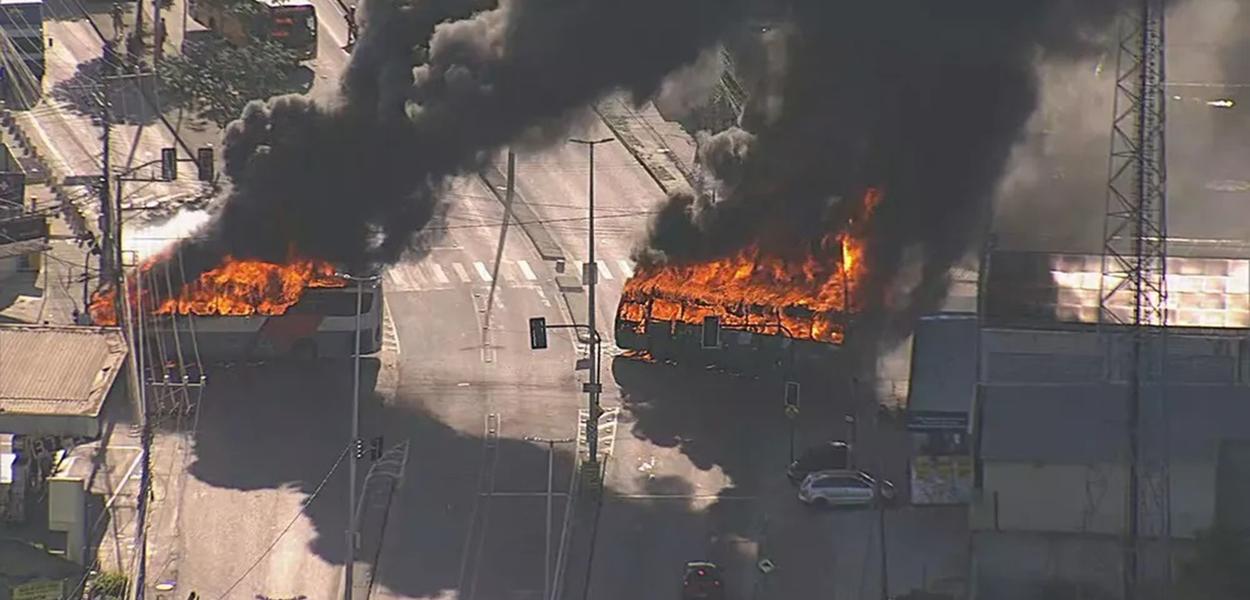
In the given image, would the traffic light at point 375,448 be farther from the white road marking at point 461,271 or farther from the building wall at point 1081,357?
the building wall at point 1081,357

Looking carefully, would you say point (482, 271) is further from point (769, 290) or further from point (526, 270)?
point (769, 290)

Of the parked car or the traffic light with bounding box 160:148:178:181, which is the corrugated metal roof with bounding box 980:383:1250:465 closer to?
the parked car

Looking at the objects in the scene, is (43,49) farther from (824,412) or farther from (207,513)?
(824,412)

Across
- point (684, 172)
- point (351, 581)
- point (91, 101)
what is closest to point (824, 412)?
point (351, 581)

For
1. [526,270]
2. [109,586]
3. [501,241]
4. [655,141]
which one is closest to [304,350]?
[526,270]

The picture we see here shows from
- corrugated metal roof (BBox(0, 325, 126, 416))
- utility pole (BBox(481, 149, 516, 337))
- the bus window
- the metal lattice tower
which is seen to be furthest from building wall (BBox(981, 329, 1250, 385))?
the bus window

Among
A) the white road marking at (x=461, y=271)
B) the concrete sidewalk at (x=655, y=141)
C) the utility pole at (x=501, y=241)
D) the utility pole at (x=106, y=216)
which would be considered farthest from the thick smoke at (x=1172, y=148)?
the utility pole at (x=106, y=216)
